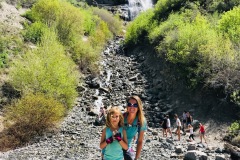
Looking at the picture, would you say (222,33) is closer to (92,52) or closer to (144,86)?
(144,86)

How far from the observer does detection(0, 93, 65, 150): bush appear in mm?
20909

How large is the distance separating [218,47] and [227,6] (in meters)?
15.6

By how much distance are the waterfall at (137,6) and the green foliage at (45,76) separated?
5189cm

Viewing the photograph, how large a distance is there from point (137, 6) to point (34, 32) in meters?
46.8

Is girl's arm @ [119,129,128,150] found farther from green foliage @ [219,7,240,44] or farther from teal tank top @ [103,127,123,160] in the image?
green foliage @ [219,7,240,44]

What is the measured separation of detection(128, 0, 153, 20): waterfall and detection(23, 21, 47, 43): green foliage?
42730 millimetres

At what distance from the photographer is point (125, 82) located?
1412 inches

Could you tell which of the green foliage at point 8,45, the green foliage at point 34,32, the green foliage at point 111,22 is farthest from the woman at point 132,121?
the green foliage at point 111,22

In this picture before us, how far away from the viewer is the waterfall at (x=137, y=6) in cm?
7675

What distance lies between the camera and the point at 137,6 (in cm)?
7819

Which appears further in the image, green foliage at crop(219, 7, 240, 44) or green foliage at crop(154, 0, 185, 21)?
green foliage at crop(154, 0, 185, 21)

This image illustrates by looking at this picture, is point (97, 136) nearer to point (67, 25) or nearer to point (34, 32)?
point (34, 32)

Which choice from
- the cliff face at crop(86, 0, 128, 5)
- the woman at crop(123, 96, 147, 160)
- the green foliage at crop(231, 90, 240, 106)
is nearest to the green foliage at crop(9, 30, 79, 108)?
the green foliage at crop(231, 90, 240, 106)

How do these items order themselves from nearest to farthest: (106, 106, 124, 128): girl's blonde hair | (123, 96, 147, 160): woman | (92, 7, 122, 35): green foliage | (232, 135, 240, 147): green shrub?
(106, 106, 124, 128): girl's blonde hair < (123, 96, 147, 160): woman < (232, 135, 240, 147): green shrub < (92, 7, 122, 35): green foliage
